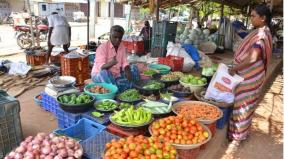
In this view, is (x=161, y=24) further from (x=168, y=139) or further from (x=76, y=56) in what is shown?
(x=168, y=139)

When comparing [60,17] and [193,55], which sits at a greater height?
[60,17]

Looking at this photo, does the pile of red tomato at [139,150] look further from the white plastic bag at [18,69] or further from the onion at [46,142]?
the white plastic bag at [18,69]

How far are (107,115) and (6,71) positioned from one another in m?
4.52

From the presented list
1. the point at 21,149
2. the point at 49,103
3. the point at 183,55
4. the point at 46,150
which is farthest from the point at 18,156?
the point at 183,55

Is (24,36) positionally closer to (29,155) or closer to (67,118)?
(67,118)

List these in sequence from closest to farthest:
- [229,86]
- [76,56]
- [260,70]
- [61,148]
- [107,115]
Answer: [61,148] < [107,115] < [260,70] < [229,86] < [76,56]

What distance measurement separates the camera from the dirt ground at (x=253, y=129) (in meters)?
3.46

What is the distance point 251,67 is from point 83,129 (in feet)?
7.01

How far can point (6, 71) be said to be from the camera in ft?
20.2

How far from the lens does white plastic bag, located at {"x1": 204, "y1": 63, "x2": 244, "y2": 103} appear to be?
10.5 ft

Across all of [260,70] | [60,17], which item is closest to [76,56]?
Answer: [60,17]

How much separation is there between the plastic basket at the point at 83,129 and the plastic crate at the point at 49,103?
4.36 feet

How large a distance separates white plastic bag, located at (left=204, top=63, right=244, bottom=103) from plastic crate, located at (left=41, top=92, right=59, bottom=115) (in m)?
2.31

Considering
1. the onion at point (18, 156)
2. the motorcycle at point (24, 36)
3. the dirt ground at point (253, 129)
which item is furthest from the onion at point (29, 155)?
the motorcycle at point (24, 36)
